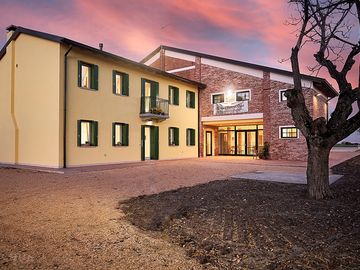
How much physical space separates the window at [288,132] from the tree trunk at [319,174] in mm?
13109

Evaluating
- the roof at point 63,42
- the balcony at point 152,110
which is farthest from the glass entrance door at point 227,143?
the roof at point 63,42

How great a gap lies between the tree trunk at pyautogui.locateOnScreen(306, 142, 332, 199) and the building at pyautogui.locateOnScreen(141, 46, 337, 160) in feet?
42.7

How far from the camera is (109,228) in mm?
4535

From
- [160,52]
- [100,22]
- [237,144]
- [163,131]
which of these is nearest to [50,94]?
[100,22]

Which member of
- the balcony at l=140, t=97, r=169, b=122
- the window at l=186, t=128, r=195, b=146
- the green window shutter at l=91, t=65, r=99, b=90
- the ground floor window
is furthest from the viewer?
the ground floor window

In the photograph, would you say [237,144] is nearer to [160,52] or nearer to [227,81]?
[227,81]

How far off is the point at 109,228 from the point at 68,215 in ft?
3.94

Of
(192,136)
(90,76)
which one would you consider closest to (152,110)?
(90,76)

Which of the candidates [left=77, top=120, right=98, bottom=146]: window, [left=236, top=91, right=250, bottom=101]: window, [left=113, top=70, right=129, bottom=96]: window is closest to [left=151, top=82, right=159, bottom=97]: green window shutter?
[left=113, top=70, right=129, bottom=96]: window

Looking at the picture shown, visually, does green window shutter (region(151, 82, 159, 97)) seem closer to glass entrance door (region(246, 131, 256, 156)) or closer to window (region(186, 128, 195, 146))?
window (region(186, 128, 195, 146))

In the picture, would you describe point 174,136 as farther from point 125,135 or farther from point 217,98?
point 125,135

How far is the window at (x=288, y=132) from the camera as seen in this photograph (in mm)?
18775

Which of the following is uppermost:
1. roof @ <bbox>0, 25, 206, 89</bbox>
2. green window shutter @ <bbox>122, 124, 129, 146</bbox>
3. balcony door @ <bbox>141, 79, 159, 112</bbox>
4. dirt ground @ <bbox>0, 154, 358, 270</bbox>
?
roof @ <bbox>0, 25, 206, 89</bbox>

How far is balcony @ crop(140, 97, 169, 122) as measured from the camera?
57.0 ft
